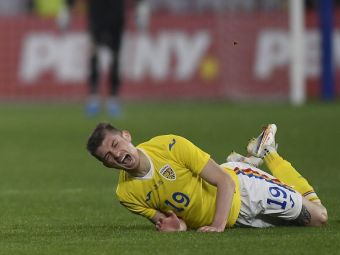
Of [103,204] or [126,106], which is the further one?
[126,106]

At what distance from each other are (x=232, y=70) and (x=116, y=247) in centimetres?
1601

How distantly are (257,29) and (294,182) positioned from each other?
1431cm

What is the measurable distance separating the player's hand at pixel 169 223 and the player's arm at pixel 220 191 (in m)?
0.21

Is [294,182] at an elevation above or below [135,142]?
above

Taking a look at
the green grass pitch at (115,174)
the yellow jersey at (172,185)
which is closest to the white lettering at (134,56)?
the green grass pitch at (115,174)

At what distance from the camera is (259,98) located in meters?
22.8

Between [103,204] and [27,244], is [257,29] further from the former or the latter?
[27,244]

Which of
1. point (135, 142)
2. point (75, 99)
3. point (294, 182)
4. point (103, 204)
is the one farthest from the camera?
point (75, 99)

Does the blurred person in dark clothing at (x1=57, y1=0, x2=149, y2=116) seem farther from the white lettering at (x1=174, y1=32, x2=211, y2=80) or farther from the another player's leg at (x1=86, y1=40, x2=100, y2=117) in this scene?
the white lettering at (x1=174, y1=32, x2=211, y2=80)

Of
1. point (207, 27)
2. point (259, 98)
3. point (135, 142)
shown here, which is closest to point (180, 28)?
point (207, 27)

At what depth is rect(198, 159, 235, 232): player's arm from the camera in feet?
23.8

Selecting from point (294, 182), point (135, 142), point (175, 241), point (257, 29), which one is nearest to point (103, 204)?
point (294, 182)

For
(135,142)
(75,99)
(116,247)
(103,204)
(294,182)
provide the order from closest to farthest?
1. (116,247)
2. (294,182)
3. (103,204)
4. (135,142)
5. (75,99)

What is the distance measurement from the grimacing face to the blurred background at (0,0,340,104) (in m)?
15.0
